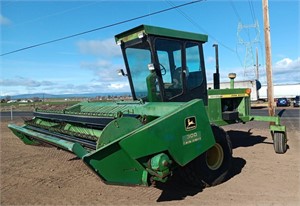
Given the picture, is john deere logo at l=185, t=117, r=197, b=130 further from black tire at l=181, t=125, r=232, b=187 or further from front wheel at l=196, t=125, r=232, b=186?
front wheel at l=196, t=125, r=232, b=186

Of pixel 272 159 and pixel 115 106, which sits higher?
pixel 115 106

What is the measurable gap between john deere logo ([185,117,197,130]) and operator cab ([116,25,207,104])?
1545 mm

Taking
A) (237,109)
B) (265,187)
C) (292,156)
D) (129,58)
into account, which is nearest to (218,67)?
(237,109)

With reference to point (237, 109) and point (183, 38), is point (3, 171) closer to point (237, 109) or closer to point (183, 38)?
point (183, 38)

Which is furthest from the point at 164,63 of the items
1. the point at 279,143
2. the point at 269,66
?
the point at 269,66

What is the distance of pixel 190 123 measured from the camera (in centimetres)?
407

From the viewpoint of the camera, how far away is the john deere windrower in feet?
12.1

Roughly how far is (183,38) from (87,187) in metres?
3.21

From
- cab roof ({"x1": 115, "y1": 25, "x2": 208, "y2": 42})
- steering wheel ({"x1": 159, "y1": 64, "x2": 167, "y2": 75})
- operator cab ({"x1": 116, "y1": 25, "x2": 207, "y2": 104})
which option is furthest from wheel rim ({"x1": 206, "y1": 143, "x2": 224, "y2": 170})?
cab roof ({"x1": 115, "y1": 25, "x2": 208, "y2": 42})

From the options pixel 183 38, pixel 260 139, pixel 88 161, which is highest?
pixel 183 38

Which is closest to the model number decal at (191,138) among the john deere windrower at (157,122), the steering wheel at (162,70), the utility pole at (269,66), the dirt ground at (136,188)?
the john deere windrower at (157,122)

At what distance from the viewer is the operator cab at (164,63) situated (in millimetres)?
5543

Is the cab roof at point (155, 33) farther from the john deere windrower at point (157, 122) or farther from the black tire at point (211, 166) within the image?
the black tire at point (211, 166)

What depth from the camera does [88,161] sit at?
3535 millimetres
